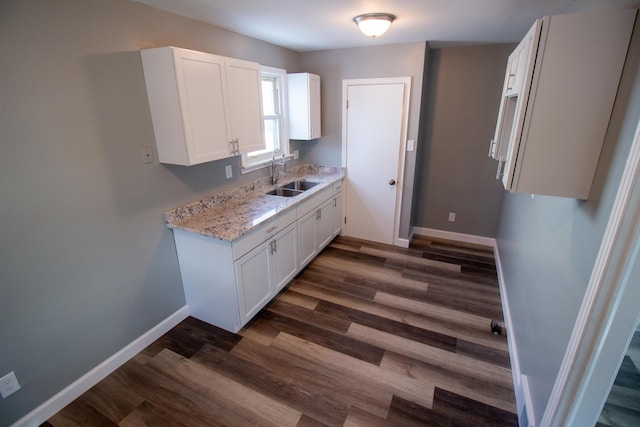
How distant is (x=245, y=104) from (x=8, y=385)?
2.30m

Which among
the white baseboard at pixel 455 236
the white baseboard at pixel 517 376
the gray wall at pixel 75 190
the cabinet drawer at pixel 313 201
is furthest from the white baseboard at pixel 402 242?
the gray wall at pixel 75 190

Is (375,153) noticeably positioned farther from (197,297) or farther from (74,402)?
(74,402)

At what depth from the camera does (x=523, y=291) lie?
218cm

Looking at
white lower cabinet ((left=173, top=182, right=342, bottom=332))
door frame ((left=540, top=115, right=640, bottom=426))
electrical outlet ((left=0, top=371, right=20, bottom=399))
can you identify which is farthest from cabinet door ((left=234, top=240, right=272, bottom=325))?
door frame ((left=540, top=115, right=640, bottom=426))

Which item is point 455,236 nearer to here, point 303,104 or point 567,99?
point 303,104

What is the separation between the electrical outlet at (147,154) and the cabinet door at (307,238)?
143cm

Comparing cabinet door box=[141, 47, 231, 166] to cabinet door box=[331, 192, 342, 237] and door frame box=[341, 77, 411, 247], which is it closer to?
door frame box=[341, 77, 411, 247]

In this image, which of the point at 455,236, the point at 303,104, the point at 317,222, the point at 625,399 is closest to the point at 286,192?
the point at 317,222

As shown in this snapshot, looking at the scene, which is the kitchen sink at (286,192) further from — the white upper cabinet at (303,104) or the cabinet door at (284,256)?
the white upper cabinet at (303,104)

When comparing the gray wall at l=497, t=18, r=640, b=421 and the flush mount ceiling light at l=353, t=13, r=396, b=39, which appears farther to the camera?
the flush mount ceiling light at l=353, t=13, r=396, b=39

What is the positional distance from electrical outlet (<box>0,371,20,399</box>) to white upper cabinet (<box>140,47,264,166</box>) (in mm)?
1476

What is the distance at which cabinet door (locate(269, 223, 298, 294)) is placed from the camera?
107 inches

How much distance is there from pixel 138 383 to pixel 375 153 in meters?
3.19

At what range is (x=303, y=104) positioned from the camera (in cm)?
355
